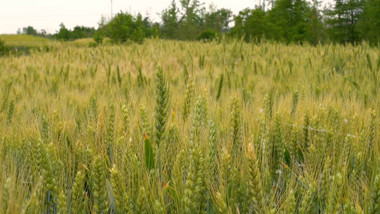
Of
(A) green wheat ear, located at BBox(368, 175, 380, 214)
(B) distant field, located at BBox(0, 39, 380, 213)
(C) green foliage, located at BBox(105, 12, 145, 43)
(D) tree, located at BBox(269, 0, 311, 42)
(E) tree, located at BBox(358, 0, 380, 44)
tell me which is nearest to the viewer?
(A) green wheat ear, located at BBox(368, 175, 380, 214)

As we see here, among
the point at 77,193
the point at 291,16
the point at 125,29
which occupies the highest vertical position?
the point at 291,16

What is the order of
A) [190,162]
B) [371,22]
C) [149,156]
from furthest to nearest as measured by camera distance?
[371,22]
[149,156]
[190,162]

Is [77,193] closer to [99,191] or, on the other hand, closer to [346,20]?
[99,191]

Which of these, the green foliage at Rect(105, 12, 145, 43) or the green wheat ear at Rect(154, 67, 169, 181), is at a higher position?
the green foliage at Rect(105, 12, 145, 43)

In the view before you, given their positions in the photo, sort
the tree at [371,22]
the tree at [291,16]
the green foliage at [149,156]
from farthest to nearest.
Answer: the tree at [291,16] → the tree at [371,22] → the green foliage at [149,156]

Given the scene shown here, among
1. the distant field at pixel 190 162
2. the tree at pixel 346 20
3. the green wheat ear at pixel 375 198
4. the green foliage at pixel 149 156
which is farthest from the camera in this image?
the tree at pixel 346 20

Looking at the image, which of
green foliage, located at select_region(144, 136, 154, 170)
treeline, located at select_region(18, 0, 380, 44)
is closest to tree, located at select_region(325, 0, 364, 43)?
treeline, located at select_region(18, 0, 380, 44)

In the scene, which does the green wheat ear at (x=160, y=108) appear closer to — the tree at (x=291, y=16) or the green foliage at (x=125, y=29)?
the green foliage at (x=125, y=29)

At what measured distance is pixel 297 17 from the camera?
26562mm

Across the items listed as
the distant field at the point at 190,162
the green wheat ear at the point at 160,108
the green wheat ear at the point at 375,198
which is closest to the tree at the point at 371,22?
the distant field at the point at 190,162

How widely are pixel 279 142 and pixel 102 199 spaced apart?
0.63 metres

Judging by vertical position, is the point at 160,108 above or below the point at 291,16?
below

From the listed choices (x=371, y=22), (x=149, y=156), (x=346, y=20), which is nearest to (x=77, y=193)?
(x=149, y=156)

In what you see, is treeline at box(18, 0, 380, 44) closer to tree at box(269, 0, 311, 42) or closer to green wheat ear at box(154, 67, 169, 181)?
tree at box(269, 0, 311, 42)
